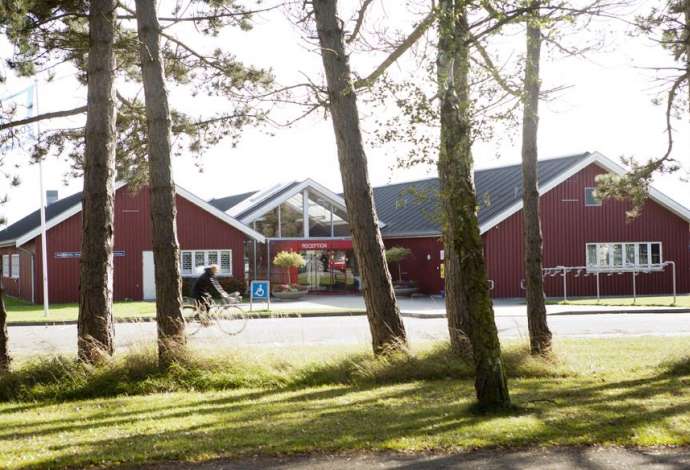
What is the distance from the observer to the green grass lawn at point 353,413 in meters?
7.11

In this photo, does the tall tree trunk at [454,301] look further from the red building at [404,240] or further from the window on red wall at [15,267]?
the window on red wall at [15,267]

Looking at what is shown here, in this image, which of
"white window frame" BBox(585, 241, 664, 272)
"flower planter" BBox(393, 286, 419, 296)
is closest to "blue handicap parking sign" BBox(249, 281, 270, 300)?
"flower planter" BBox(393, 286, 419, 296)

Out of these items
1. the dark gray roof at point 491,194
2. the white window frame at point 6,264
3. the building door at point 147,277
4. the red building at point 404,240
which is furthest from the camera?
the white window frame at point 6,264

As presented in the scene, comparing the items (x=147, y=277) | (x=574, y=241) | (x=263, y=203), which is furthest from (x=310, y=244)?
(x=574, y=241)

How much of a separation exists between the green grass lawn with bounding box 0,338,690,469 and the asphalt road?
392cm

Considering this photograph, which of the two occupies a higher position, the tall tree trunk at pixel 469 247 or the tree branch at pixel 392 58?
the tree branch at pixel 392 58

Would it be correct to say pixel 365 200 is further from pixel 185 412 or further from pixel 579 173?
pixel 579 173

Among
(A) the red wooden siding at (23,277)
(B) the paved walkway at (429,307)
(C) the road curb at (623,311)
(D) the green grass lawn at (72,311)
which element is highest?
(A) the red wooden siding at (23,277)

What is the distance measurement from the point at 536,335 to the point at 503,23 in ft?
17.5

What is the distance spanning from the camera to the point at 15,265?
40938 mm

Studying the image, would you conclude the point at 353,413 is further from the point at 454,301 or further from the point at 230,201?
the point at 230,201

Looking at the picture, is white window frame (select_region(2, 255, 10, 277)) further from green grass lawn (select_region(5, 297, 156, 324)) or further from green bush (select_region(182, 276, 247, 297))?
green bush (select_region(182, 276, 247, 297))

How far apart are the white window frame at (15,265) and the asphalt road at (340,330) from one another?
690 inches

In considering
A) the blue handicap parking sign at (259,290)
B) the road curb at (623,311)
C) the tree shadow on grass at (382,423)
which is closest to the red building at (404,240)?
the road curb at (623,311)
